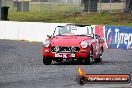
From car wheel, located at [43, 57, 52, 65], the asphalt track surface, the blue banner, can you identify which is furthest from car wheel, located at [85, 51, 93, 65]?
the blue banner

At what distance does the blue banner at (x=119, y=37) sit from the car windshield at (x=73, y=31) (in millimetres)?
9225

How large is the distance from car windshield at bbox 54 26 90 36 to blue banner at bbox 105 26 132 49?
30.3 ft

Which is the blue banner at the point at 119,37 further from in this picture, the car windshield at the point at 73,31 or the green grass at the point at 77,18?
the green grass at the point at 77,18

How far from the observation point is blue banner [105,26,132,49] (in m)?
30.6

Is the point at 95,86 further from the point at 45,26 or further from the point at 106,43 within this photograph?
the point at 45,26

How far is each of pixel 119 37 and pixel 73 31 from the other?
390 inches

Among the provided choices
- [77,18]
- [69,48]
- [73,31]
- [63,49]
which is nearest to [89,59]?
[69,48]

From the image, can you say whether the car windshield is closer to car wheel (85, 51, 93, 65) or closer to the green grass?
car wheel (85, 51, 93, 65)

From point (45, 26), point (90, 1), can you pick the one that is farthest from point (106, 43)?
point (90, 1)

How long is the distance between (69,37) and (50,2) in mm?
38683

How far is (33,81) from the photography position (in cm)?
1491

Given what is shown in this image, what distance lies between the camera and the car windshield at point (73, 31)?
21.3m

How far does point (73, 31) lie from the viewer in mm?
Result: 21391

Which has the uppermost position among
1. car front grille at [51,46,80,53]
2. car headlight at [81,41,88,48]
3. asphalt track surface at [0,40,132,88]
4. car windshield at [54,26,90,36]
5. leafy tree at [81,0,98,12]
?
leafy tree at [81,0,98,12]
